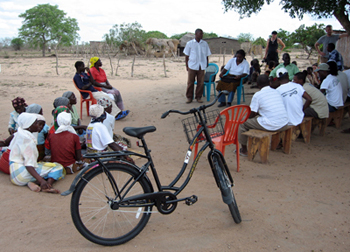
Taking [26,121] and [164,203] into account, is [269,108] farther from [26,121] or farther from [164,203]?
[26,121]

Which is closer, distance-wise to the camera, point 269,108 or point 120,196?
point 120,196

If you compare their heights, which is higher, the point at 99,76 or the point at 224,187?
the point at 99,76

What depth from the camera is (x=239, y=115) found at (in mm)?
3939

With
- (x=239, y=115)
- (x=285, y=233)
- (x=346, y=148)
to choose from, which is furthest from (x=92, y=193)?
(x=346, y=148)

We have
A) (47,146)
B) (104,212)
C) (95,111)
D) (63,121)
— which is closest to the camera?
(104,212)

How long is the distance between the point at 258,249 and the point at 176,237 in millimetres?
720

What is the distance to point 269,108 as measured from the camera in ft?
14.8

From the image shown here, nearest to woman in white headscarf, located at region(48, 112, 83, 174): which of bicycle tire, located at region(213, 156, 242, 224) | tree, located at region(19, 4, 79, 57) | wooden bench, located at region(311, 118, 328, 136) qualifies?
bicycle tire, located at region(213, 156, 242, 224)

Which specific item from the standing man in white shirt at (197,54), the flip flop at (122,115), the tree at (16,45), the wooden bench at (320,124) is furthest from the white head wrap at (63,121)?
the tree at (16,45)

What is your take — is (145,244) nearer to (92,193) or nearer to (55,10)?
(92,193)

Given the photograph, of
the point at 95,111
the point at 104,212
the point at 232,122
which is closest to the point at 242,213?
the point at 232,122

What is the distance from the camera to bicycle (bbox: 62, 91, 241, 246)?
2314 millimetres

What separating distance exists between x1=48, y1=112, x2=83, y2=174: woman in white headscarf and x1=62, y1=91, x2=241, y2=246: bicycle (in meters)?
1.24

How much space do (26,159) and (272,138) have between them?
12.8 feet
